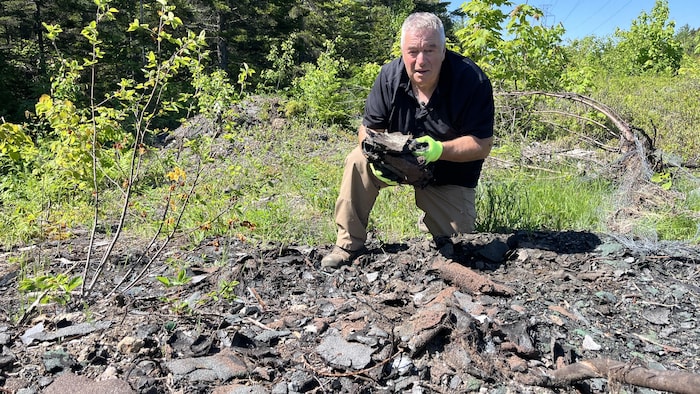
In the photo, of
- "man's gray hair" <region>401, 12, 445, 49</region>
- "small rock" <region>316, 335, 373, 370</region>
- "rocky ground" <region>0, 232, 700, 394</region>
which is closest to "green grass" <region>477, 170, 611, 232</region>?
"rocky ground" <region>0, 232, 700, 394</region>

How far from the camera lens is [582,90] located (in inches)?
297

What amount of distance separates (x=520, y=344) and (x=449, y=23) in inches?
1163

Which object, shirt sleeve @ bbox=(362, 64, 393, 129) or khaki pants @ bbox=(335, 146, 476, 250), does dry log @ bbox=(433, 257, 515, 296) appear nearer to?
khaki pants @ bbox=(335, 146, 476, 250)

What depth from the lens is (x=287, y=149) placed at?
285 inches

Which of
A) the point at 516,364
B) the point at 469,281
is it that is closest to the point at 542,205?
the point at 469,281

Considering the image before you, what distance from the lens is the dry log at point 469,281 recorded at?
234 cm

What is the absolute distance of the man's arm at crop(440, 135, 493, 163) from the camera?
9.23 ft

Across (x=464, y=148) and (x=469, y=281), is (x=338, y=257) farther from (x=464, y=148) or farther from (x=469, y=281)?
(x=464, y=148)

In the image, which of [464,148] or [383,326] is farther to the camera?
[464,148]

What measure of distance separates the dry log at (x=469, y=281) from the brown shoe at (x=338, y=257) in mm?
624

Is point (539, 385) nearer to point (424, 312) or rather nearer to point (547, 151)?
point (424, 312)

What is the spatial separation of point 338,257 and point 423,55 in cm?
128

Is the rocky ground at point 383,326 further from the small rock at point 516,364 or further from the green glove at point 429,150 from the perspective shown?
the green glove at point 429,150

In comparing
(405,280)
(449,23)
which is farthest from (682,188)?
(449,23)
